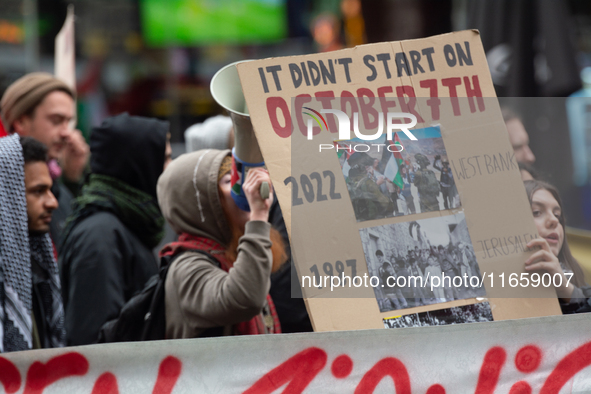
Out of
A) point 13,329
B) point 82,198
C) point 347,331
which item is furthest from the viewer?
point 82,198

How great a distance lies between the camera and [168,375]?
149 cm

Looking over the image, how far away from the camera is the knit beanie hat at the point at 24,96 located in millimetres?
3373

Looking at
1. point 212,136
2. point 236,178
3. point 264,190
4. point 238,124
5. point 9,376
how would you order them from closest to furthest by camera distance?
point 9,376
point 238,124
point 264,190
point 236,178
point 212,136

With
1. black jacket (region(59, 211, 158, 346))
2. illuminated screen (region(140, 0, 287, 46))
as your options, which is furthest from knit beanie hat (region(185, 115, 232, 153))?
illuminated screen (region(140, 0, 287, 46))

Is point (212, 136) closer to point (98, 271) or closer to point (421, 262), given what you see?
point (98, 271)

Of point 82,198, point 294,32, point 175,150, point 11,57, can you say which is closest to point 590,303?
point 82,198

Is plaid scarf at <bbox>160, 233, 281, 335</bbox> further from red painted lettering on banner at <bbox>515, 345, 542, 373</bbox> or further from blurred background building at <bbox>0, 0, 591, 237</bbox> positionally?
blurred background building at <bbox>0, 0, 591, 237</bbox>

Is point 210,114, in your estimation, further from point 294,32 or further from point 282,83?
point 282,83

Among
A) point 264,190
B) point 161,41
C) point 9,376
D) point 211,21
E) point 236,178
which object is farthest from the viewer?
point 161,41

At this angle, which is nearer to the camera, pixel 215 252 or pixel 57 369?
pixel 57 369

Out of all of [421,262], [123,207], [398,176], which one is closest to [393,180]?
[398,176]

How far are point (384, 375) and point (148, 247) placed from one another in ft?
5.01

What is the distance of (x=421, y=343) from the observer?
1487mm

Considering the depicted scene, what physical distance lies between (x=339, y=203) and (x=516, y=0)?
7.67ft
